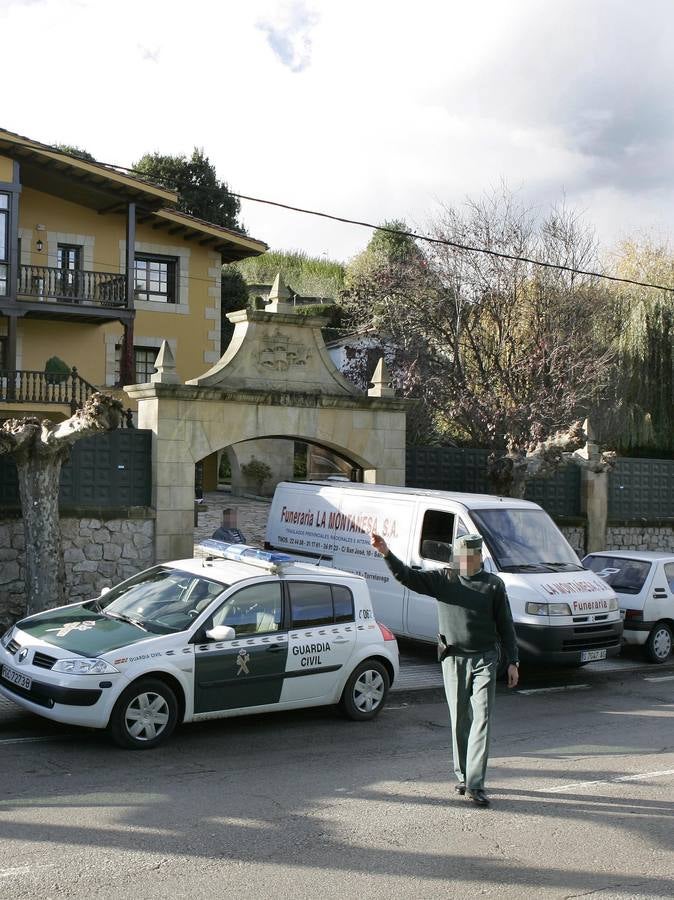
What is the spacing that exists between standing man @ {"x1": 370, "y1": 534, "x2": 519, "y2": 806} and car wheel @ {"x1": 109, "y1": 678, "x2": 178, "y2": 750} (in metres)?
2.55

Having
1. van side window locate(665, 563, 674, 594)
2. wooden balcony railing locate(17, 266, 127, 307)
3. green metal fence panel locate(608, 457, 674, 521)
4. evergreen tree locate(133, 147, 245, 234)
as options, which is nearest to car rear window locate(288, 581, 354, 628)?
van side window locate(665, 563, 674, 594)

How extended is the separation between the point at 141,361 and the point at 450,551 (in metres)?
18.2

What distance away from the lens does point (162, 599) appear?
9398 mm

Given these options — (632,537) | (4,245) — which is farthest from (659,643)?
(4,245)

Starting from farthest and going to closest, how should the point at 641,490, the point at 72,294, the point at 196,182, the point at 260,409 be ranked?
the point at 196,182 → the point at 72,294 → the point at 641,490 → the point at 260,409

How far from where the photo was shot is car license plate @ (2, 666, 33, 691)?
8.36 m

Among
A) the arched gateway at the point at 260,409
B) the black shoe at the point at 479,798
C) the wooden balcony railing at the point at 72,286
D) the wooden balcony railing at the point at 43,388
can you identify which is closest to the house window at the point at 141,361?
the wooden balcony railing at the point at 72,286

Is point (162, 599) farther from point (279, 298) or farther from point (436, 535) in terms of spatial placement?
point (279, 298)

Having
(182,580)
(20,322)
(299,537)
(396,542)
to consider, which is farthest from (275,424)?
(20,322)

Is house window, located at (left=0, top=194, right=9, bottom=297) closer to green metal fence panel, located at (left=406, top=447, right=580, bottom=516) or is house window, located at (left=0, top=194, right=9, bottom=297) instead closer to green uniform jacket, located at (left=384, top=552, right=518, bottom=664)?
green metal fence panel, located at (left=406, top=447, right=580, bottom=516)

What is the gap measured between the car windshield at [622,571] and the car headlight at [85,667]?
8312 millimetres

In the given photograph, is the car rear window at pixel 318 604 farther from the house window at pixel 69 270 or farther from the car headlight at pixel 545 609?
the house window at pixel 69 270

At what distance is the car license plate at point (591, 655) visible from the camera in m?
11.8

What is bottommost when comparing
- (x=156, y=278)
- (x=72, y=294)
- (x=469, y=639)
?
(x=469, y=639)
